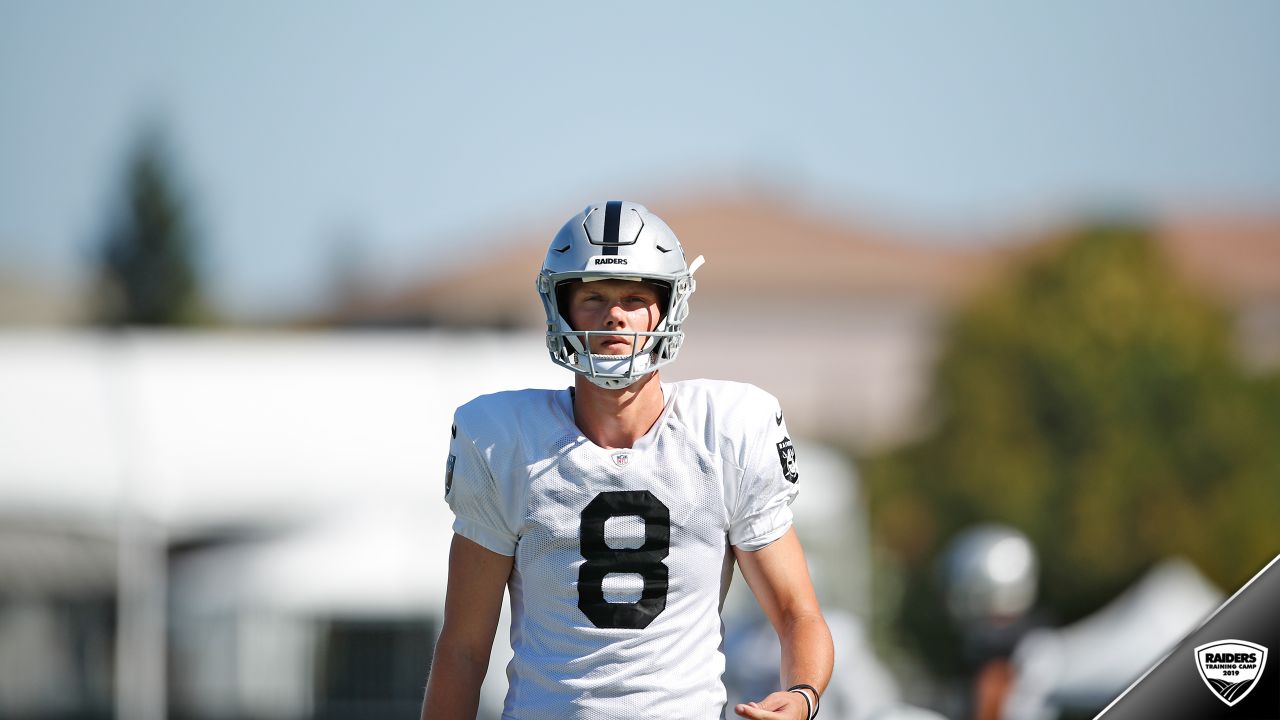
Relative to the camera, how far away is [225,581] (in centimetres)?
1830

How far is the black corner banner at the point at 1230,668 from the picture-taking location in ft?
8.59

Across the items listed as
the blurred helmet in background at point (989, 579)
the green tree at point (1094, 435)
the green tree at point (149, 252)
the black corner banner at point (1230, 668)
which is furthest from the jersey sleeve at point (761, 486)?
the green tree at point (149, 252)

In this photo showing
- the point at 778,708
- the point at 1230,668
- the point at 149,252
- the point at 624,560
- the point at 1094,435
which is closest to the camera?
the point at 1230,668

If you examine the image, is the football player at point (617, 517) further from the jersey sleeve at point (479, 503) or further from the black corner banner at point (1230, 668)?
the black corner banner at point (1230, 668)

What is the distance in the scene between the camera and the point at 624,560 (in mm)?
3209

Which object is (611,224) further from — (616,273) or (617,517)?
(617,517)

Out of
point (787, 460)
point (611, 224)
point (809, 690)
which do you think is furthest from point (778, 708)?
point (611, 224)

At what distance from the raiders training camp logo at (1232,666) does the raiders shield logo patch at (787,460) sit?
98cm

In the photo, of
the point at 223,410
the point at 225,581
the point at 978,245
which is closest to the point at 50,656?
the point at 225,581

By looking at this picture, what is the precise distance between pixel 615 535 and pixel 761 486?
332 mm

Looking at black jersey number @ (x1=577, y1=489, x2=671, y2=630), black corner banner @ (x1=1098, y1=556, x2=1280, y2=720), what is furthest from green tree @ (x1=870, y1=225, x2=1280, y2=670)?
black corner banner @ (x1=1098, y1=556, x2=1280, y2=720)

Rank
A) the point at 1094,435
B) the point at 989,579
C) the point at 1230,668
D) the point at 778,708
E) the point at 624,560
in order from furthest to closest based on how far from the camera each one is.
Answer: the point at 1094,435 < the point at 989,579 < the point at 624,560 < the point at 778,708 < the point at 1230,668

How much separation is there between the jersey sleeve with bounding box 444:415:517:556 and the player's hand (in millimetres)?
592

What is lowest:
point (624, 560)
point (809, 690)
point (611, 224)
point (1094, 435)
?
point (1094, 435)
